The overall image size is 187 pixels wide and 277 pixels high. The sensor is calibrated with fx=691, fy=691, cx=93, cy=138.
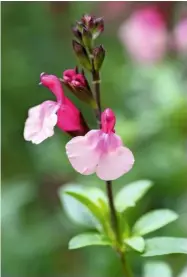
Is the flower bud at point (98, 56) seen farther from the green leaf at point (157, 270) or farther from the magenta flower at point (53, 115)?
the green leaf at point (157, 270)

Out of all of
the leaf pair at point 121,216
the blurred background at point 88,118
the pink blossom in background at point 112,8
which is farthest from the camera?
the pink blossom in background at point 112,8

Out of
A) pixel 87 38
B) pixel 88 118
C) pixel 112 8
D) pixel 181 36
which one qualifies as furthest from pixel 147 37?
pixel 87 38

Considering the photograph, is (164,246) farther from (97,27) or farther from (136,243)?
(97,27)

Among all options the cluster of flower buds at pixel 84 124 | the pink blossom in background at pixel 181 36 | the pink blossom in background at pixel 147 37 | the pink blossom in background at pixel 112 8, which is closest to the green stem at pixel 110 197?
the cluster of flower buds at pixel 84 124

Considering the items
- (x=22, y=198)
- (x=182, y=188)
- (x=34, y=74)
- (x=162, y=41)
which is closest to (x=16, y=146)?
(x=34, y=74)

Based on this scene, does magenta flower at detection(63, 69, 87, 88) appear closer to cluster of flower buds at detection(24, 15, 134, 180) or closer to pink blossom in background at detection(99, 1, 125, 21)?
cluster of flower buds at detection(24, 15, 134, 180)

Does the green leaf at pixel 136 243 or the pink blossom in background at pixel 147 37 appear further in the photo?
the pink blossom in background at pixel 147 37

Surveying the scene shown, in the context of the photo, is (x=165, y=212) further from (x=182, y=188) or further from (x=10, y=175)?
(x=10, y=175)
